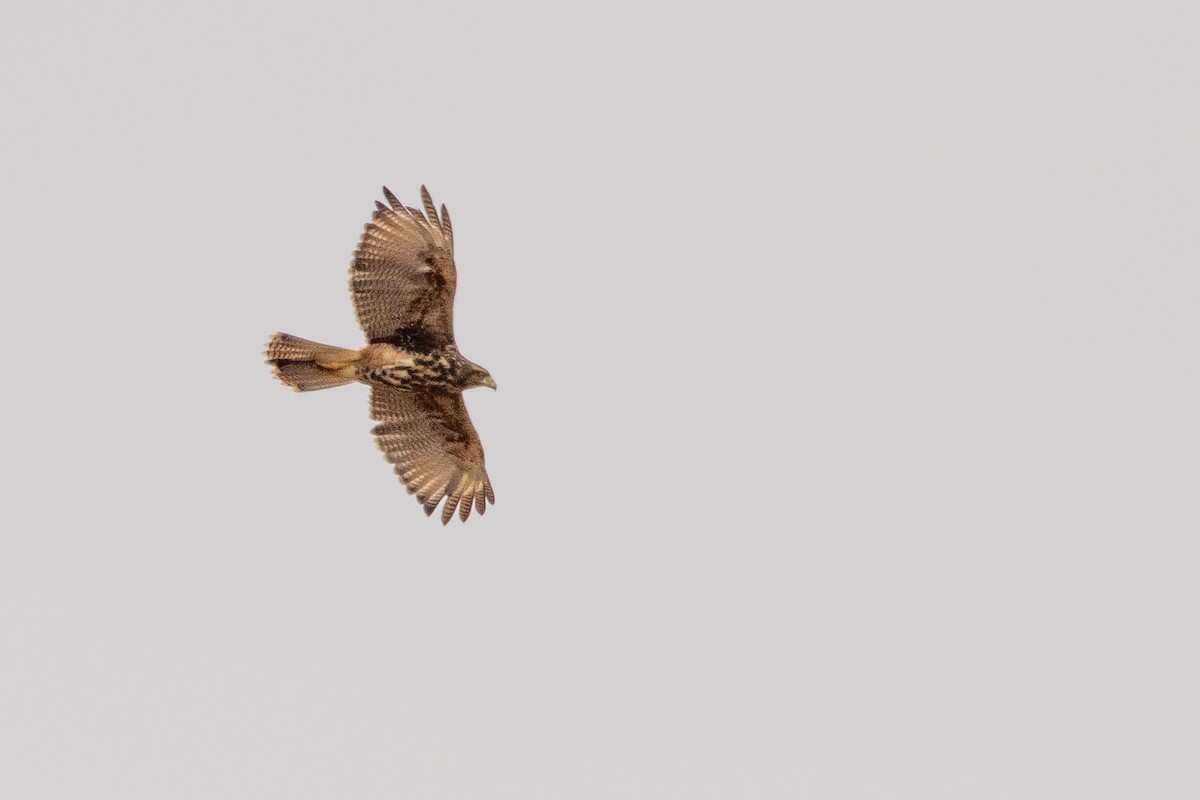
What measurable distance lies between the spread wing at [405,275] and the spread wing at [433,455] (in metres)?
1.45

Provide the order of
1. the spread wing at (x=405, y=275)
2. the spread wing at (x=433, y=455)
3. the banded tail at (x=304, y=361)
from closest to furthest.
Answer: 1. the spread wing at (x=405, y=275)
2. the banded tail at (x=304, y=361)
3. the spread wing at (x=433, y=455)

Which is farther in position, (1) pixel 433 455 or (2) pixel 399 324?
(1) pixel 433 455

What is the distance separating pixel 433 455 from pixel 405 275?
2.51 metres

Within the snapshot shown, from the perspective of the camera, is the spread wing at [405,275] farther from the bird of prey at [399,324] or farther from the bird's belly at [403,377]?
the bird's belly at [403,377]

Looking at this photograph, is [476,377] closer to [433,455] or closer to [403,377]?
[403,377]

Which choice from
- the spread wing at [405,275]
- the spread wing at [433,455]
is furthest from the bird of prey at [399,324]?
the spread wing at [433,455]

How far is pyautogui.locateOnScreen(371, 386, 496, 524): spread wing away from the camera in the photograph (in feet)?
72.4

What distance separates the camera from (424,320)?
68.2 feet

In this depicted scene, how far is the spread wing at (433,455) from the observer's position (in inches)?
869

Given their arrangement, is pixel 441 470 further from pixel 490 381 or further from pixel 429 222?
pixel 429 222

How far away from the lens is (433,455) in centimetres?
2222

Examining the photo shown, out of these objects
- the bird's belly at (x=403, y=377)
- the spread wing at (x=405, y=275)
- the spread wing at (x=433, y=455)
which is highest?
the spread wing at (x=405, y=275)

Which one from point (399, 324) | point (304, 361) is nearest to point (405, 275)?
point (399, 324)

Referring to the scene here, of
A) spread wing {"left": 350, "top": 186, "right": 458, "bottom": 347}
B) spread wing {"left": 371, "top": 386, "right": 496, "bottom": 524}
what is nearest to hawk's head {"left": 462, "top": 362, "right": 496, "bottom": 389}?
spread wing {"left": 350, "top": 186, "right": 458, "bottom": 347}
